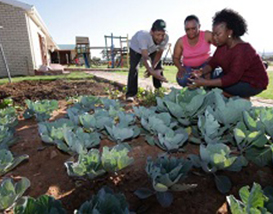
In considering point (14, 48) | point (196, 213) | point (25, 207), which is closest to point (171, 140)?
point (196, 213)

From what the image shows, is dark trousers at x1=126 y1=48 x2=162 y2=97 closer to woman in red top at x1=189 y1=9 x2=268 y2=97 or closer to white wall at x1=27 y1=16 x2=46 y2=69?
woman in red top at x1=189 y1=9 x2=268 y2=97

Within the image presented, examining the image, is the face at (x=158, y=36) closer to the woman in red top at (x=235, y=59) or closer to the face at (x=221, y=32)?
the woman in red top at (x=235, y=59)

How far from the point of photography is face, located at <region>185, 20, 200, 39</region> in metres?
2.46

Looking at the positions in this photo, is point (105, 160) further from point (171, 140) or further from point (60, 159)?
point (60, 159)

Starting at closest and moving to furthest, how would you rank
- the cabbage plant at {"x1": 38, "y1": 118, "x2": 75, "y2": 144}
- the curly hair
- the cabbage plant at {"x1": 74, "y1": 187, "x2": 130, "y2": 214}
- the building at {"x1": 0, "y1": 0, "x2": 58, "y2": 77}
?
1. the cabbage plant at {"x1": 74, "y1": 187, "x2": 130, "y2": 214}
2. the cabbage plant at {"x1": 38, "y1": 118, "x2": 75, "y2": 144}
3. the curly hair
4. the building at {"x1": 0, "y1": 0, "x2": 58, "y2": 77}

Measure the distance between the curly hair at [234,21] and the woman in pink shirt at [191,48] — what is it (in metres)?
0.40

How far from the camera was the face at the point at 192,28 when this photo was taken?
2.46m

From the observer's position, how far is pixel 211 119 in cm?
109

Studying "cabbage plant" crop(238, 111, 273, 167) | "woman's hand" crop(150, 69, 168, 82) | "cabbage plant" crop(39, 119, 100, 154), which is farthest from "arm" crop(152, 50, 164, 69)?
"cabbage plant" crop(238, 111, 273, 167)

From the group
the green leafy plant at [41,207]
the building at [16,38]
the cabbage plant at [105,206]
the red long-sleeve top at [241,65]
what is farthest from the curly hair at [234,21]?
the building at [16,38]

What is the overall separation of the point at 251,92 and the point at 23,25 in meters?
8.83

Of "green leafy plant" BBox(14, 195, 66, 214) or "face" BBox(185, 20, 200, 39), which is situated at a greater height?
"face" BBox(185, 20, 200, 39)

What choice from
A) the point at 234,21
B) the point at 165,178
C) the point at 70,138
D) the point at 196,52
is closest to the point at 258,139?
the point at 165,178

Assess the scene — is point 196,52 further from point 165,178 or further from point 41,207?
point 41,207
